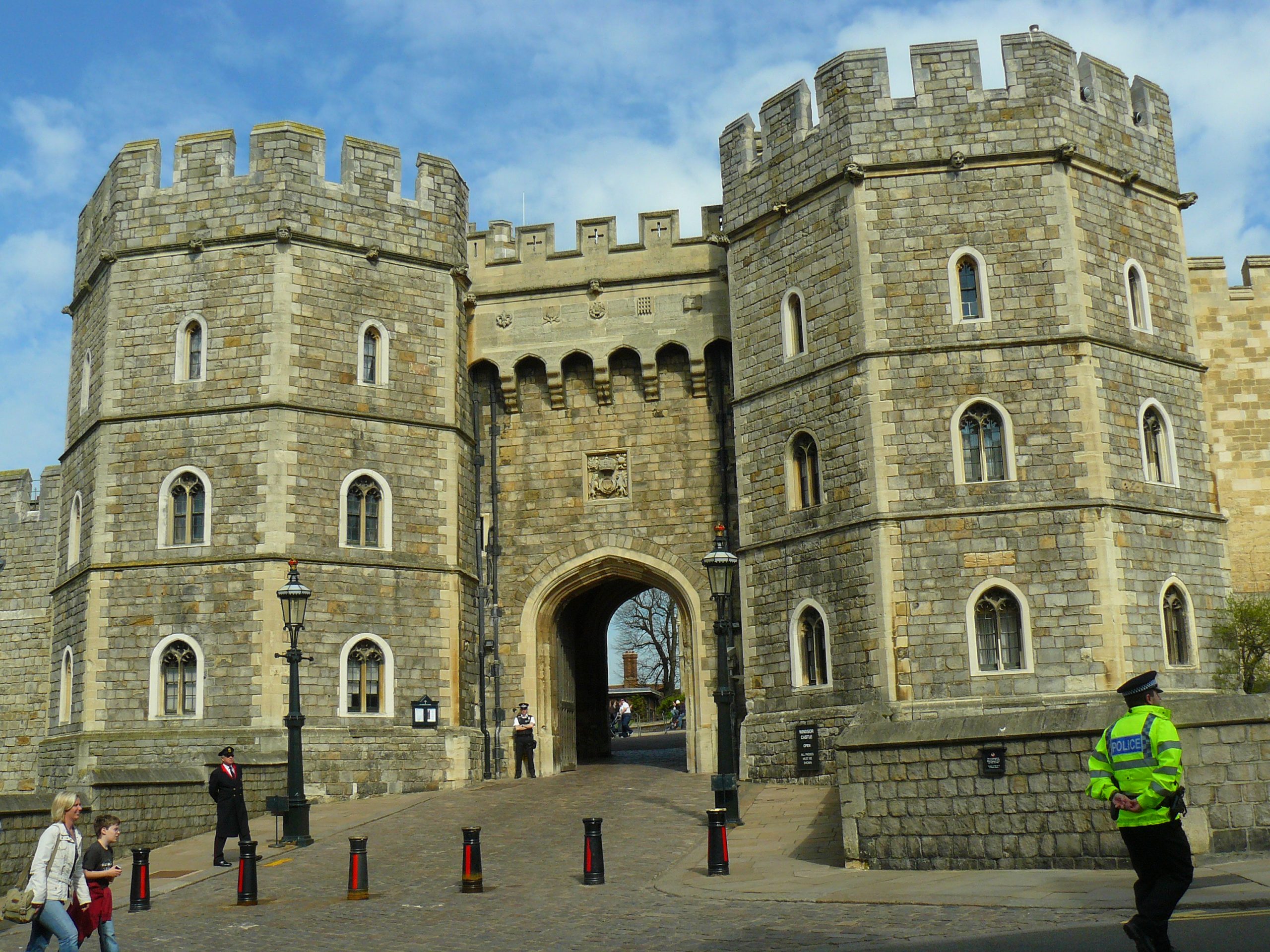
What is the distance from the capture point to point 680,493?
77.7ft

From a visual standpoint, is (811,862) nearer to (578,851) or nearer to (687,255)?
(578,851)

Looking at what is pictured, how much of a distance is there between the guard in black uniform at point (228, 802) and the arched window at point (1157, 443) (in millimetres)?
13472

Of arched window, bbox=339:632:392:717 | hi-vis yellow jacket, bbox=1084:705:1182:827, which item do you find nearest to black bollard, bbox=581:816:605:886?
hi-vis yellow jacket, bbox=1084:705:1182:827

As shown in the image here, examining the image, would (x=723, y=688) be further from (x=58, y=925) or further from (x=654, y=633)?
(x=654, y=633)

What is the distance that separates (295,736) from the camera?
1678cm

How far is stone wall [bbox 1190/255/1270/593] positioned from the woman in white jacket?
19162 millimetres

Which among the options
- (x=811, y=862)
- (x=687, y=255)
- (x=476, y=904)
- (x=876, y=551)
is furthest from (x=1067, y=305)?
(x=476, y=904)

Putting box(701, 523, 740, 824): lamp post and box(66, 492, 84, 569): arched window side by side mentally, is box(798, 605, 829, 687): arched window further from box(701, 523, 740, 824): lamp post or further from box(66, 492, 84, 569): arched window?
box(66, 492, 84, 569): arched window

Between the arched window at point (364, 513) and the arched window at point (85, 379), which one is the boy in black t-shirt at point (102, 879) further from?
the arched window at point (85, 379)

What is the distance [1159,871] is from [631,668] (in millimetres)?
58653

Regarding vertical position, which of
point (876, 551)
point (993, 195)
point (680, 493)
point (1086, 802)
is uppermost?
point (993, 195)

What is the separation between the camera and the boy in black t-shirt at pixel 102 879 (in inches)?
355

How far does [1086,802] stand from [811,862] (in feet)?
10.9

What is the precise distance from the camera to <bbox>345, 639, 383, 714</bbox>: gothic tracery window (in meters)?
21.3
